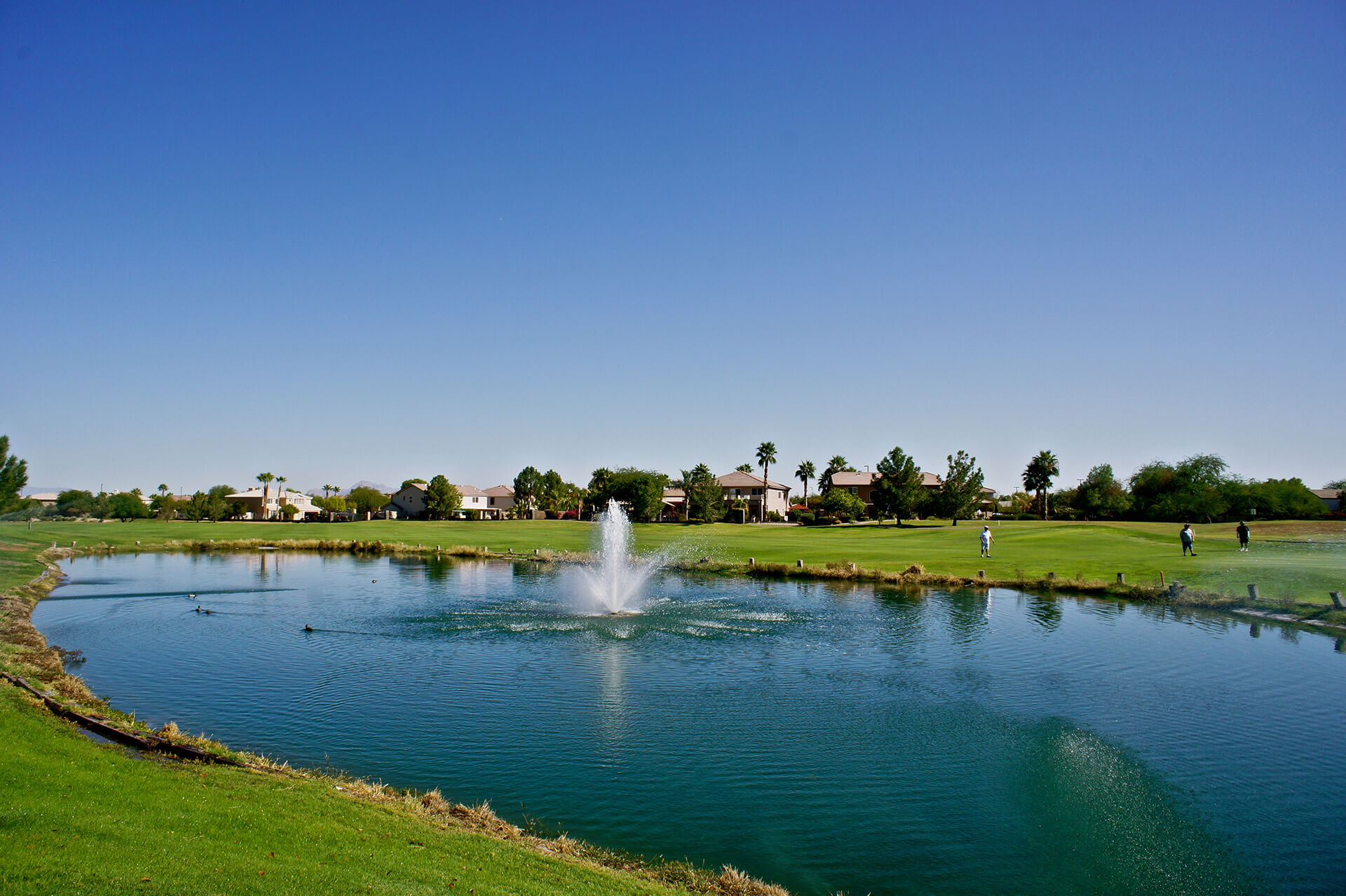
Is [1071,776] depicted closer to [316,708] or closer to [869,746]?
[869,746]

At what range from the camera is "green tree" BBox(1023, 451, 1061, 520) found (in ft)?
418

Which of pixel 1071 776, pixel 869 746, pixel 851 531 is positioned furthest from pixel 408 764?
pixel 851 531

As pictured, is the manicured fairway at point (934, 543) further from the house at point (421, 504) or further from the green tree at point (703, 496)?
the house at point (421, 504)

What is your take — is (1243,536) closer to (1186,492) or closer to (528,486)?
(1186,492)

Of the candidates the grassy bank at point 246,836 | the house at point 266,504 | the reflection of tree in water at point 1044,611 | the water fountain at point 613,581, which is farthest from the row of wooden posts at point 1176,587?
the house at point 266,504

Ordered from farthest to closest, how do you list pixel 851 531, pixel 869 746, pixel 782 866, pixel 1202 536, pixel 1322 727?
pixel 851 531
pixel 1202 536
pixel 1322 727
pixel 869 746
pixel 782 866

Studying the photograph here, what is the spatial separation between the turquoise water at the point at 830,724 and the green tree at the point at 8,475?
19279 millimetres

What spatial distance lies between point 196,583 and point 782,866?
174ft

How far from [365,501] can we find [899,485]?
114 meters

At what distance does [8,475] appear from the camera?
177 feet

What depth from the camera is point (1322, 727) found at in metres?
21.8

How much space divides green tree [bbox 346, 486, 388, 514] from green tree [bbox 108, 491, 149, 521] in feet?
123

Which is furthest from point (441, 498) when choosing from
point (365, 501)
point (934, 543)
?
point (934, 543)

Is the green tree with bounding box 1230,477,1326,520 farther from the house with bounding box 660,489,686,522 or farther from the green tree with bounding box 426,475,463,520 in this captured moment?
the green tree with bounding box 426,475,463,520
